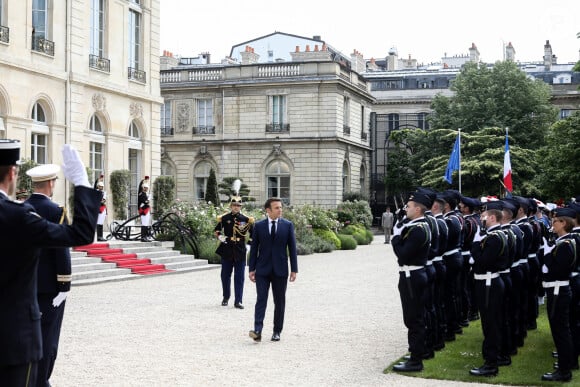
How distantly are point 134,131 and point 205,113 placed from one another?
19.2 meters

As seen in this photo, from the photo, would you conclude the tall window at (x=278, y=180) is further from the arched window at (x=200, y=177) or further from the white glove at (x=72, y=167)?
the white glove at (x=72, y=167)

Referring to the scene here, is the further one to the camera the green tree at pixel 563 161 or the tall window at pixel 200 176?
the tall window at pixel 200 176

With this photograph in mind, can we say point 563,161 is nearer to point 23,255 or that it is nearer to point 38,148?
point 38,148

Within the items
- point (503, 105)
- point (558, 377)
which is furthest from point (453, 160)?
point (558, 377)

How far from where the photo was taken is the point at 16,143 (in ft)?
14.8

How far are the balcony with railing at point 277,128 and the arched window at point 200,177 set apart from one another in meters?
4.55

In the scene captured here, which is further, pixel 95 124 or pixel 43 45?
pixel 95 124

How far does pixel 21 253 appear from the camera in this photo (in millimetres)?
4418

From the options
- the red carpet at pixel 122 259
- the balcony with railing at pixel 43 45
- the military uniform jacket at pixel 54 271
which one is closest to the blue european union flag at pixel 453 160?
the red carpet at pixel 122 259

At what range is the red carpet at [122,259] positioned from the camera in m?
20.8

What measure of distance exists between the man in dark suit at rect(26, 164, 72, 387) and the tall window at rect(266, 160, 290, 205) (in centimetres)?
4169

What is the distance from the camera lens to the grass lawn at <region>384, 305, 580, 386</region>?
8.59 metres

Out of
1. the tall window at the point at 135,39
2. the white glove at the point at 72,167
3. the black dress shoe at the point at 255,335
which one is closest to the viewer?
the white glove at the point at 72,167

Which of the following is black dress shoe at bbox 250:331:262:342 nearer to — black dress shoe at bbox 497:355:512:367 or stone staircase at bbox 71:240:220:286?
black dress shoe at bbox 497:355:512:367
